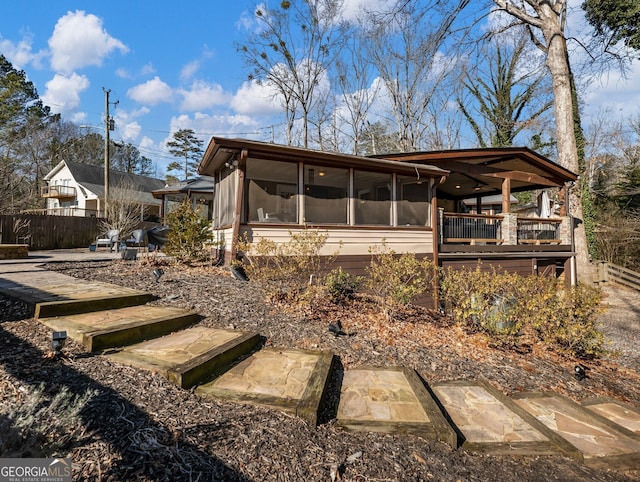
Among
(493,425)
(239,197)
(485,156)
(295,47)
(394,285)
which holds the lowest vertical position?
(493,425)

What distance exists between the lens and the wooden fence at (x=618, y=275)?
11.6 m

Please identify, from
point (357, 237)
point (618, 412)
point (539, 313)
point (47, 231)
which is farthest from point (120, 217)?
point (618, 412)

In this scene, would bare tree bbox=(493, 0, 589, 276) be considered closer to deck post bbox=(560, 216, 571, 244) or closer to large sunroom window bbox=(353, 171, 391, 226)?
deck post bbox=(560, 216, 571, 244)

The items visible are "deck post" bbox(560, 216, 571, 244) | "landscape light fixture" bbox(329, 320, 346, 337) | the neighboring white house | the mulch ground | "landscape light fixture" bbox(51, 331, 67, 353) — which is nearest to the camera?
the mulch ground

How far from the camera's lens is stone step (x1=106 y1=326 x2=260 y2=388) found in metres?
2.23

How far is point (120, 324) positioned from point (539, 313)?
501cm

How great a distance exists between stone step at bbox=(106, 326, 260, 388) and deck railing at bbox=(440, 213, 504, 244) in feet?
22.8

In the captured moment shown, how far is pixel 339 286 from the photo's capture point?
5352 mm

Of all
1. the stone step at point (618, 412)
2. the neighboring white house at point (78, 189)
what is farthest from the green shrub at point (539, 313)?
the neighboring white house at point (78, 189)

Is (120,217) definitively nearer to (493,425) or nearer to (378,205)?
(378,205)

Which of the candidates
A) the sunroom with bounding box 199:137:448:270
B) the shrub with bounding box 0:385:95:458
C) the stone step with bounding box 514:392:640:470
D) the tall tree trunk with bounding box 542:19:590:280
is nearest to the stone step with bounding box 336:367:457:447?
the stone step with bounding box 514:392:640:470

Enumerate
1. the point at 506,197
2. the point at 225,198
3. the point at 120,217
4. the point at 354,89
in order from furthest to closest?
the point at 354,89, the point at 120,217, the point at 506,197, the point at 225,198

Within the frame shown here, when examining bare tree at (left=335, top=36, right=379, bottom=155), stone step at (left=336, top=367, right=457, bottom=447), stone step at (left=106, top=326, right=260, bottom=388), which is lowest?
stone step at (left=336, top=367, right=457, bottom=447)

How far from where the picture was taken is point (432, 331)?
454 cm
